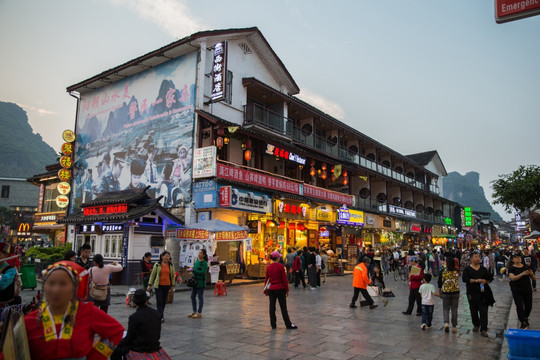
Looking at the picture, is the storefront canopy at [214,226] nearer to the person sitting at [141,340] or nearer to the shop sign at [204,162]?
the shop sign at [204,162]

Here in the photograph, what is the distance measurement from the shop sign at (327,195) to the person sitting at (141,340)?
66.6 ft

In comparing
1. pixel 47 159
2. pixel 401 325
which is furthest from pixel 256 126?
pixel 47 159

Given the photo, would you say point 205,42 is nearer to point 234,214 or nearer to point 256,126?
point 256,126

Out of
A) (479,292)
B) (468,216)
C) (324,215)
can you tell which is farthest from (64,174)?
(468,216)

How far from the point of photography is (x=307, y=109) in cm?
2664

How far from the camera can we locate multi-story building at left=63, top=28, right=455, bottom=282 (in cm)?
1988

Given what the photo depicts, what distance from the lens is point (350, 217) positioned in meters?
28.5

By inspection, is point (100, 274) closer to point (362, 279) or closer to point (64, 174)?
point (362, 279)

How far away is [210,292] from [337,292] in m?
5.30

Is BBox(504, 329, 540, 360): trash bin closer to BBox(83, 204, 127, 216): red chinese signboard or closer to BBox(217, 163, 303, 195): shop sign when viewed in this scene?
BBox(217, 163, 303, 195): shop sign

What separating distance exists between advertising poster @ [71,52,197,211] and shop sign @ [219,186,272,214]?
2.65 meters

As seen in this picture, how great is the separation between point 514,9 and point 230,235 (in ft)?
48.0

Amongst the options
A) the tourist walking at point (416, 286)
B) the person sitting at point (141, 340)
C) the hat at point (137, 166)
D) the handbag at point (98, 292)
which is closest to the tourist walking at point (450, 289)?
the tourist walking at point (416, 286)

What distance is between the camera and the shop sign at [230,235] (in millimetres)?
17502
